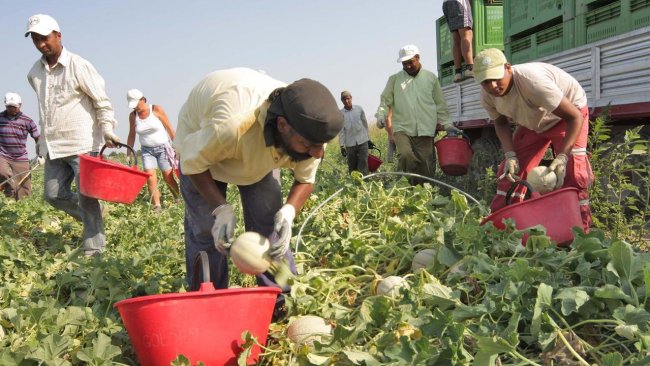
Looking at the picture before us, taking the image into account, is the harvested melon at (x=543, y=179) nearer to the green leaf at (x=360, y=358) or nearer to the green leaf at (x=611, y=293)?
the green leaf at (x=611, y=293)

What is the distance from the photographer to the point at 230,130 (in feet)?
8.46

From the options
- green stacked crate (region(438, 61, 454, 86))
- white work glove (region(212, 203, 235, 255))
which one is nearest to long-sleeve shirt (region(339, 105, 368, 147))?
green stacked crate (region(438, 61, 454, 86))

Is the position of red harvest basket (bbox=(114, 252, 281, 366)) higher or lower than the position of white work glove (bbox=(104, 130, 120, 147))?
lower

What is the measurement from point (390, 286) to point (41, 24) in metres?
3.00

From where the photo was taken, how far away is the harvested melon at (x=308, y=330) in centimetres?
267

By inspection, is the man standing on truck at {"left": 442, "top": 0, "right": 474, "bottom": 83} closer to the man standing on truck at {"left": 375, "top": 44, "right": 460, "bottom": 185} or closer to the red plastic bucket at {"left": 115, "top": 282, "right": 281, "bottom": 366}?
the man standing on truck at {"left": 375, "top": 44, "right": 460, "bottom": 185}

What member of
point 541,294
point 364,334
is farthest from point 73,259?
point 541,294

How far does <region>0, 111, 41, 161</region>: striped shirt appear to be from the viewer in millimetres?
8219

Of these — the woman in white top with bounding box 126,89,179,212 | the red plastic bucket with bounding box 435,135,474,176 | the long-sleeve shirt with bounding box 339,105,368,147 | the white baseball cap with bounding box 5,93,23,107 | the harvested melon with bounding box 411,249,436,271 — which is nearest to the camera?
the harvested melon with bounding box 411,249,436,271

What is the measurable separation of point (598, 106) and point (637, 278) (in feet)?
9.87

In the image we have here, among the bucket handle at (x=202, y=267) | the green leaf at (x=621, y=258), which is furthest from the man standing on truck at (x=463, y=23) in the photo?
the bucket handle at (x=202, y=267)

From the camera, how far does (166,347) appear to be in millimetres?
2332

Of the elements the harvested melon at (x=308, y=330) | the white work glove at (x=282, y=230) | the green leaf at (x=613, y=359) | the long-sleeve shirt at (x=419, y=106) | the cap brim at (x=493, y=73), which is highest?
the cap brim at (x=493, y=73)

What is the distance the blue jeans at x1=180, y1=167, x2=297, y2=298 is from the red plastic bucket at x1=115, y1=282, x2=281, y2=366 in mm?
688
